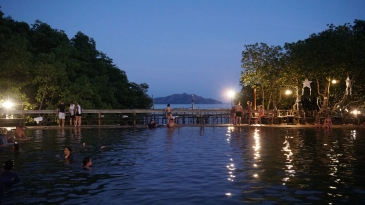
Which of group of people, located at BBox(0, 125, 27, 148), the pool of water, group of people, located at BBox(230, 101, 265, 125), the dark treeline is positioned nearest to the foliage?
group of people, located at BBox(230, 101, 265, 125)

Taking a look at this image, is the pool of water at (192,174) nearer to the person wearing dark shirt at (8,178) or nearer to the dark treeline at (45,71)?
the person wearing dark shirt at (8,178)

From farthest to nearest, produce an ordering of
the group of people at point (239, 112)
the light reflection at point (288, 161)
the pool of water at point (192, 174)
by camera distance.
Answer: the group of people at point (239, 112)
the light reflection at point (288, 161)
the pool of water at point (192, 174)

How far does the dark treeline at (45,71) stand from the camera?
117 ft

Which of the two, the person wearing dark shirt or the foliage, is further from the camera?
the foliage

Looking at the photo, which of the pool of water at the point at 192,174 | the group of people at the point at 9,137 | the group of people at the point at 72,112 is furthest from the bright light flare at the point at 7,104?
the pool of water at the point at 192,174

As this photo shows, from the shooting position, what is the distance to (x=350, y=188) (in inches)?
440

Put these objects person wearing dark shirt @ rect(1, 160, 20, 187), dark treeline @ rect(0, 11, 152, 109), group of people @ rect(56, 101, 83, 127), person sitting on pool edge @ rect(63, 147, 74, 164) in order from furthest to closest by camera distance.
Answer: dark treeline @ rect(0, 11, 152, 109), group of people @ rect(56, 101, 83, 127), person sitting on pool edge @ rect(63, 147, 74, 164), person wearing dark shirt @ rect(1, 160, 20, 187)

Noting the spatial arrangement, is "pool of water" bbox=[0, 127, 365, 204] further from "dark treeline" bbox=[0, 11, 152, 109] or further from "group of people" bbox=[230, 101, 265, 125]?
"dark treeline" bbox=[0, 11, 152, 109]

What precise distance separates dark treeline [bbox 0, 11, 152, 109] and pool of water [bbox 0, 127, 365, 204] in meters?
16.2

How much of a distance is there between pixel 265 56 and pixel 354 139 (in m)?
23.0

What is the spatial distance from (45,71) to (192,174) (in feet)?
87.9

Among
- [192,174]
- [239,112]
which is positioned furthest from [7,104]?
[192,174]

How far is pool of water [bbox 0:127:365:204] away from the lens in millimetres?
10328

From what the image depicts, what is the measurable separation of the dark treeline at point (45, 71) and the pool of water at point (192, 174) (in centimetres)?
1616
